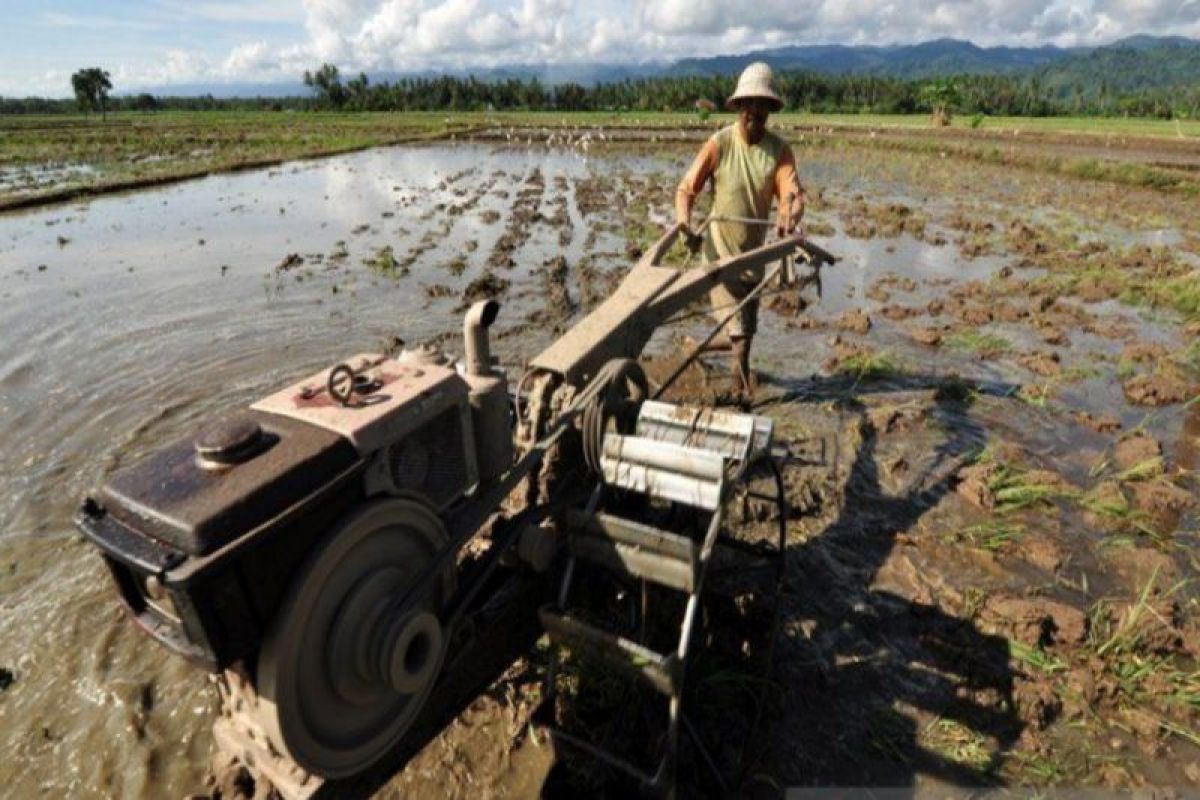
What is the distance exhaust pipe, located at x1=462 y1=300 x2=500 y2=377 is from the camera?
2482 mm

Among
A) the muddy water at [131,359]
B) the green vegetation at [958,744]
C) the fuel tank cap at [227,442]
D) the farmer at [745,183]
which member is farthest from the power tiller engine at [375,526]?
the farmer at [745,183]

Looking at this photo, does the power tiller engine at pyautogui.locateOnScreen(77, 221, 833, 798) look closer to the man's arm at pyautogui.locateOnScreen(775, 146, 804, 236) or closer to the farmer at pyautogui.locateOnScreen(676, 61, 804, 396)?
the farmer at pyautogui.locateOnScreen(676, 61, 804, 396)

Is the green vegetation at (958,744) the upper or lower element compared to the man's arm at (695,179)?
lower

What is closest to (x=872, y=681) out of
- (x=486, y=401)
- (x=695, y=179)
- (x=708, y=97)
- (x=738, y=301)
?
(x=486, y=401)

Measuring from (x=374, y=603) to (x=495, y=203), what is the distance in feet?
57.7

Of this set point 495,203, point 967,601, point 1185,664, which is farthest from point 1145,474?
point 495,203

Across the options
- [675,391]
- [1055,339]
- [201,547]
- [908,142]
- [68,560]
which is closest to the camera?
[201,547]

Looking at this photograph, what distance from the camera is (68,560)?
4477 mm

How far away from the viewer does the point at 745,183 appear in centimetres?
548

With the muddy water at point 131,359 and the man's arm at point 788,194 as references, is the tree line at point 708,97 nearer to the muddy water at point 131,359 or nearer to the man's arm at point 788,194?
the muddy water at point 131,359

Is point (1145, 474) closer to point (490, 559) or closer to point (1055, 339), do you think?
point (1055, 339)

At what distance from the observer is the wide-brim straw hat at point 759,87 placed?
481cm

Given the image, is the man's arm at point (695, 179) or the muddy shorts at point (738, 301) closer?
the man's arm at point (695, 179)

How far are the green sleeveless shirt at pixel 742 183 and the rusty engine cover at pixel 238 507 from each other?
13.4 feet
